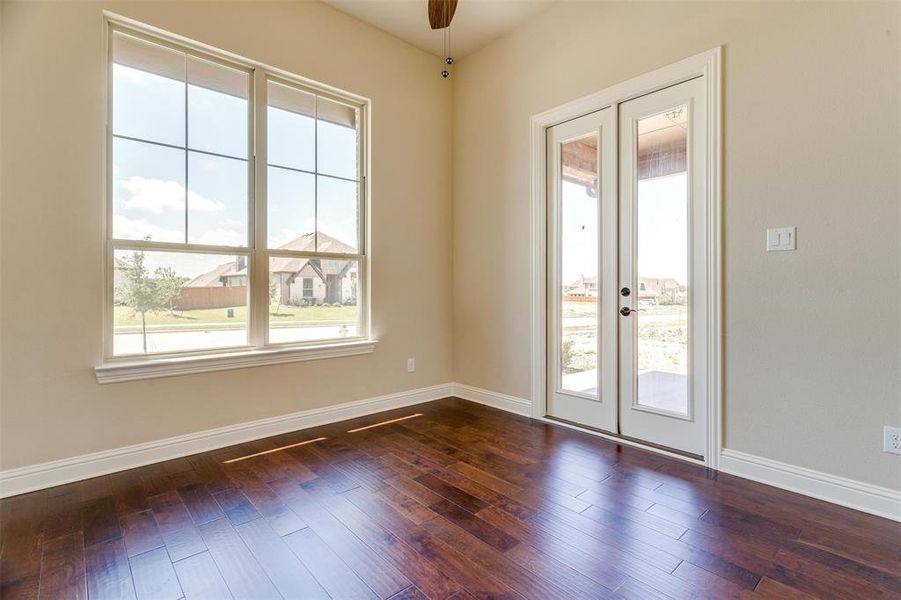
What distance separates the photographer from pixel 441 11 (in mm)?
2352

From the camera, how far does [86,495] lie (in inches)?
90.9

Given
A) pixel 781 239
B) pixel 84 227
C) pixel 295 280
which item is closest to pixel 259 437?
pixel 295 280

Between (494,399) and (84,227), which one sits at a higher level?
(84,227)

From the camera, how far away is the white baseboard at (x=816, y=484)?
2.08 meters

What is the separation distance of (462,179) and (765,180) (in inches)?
103

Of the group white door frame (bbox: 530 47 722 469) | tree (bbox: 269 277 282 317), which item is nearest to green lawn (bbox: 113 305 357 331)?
tree (bbox: 269 277 282 317)

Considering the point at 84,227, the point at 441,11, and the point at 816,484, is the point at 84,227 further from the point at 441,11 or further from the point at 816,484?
the point at 816,484

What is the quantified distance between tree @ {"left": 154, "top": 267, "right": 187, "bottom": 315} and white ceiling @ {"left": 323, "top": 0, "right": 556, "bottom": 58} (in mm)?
2488

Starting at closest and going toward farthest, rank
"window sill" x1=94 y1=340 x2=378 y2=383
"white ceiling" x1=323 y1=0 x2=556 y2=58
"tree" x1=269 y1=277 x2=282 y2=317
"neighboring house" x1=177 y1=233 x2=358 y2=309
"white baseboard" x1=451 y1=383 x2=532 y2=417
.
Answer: "window sill" x1=94 y1=340 x2=378 y2=383 < "neighboring house" x1=177 y1=233 x2=358 y2=309 < "tree" x1=269 y1=277 x2=282 y2=317 < "white ceiling" x1=323 y1=0 x2=556 y2=58 < "white baseboard" x1=451 y1=383 x2=532 y2=417

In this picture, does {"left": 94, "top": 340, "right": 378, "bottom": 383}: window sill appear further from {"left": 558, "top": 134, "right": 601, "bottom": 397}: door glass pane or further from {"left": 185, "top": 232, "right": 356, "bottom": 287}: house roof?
{"left": 558, "top": 134, "right": 601, "bottom": 397}: door glass pane

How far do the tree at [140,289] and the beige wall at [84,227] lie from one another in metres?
0.14

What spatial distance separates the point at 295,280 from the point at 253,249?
0.40 meters

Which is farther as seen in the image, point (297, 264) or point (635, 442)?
point (297, 264)

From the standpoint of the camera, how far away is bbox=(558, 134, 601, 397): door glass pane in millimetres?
3359
